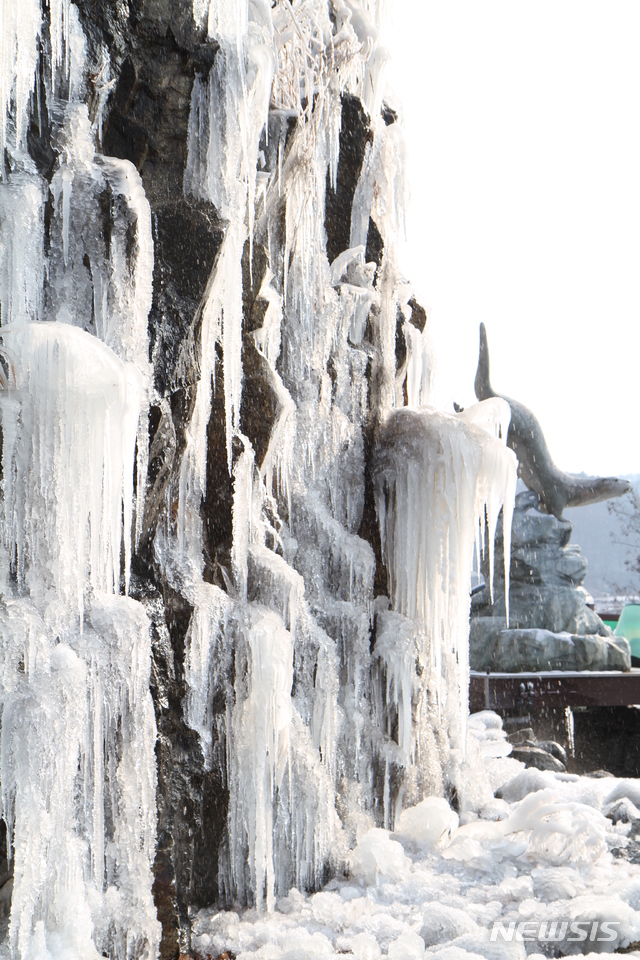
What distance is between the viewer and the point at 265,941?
3.39 meters

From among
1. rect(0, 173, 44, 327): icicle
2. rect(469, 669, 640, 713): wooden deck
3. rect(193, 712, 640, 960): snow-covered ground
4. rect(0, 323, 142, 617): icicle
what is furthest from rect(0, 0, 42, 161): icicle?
rect(469, 669, 640, 713): wooden deck

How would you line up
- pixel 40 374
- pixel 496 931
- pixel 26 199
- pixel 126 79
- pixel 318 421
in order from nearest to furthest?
pixel 40 374 < pixel 26 199 < pixel 496 931 < pixel 126 79 < pixel 318 421

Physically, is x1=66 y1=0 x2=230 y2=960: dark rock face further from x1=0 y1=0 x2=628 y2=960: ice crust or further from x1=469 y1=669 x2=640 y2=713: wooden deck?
x1=469 y1=669 x2=640 y2=713: wooden deck

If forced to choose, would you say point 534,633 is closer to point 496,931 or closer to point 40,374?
point 496,931

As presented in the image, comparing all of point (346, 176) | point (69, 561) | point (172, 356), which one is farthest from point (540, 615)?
point (69, 561)

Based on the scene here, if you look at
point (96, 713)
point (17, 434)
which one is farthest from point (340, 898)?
point (17, 434)

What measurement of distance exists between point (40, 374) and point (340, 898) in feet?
9.58

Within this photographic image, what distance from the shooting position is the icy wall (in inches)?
115

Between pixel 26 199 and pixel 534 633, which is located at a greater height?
pixel 26 199

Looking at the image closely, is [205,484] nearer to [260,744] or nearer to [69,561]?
[69,561]

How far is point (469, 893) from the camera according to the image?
3.94 m

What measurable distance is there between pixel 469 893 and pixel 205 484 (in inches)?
97.5

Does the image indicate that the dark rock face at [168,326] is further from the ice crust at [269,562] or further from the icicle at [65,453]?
the icicle at [65,453]

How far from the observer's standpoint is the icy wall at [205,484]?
2.93 meters
